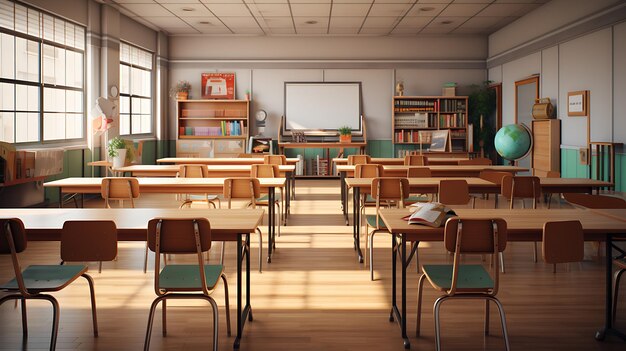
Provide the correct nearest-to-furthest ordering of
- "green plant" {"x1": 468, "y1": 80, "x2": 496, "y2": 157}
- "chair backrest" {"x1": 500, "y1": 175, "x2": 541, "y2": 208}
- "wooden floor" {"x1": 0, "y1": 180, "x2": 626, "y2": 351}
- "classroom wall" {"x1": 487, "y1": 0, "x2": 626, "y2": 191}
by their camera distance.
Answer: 1. "wooden floor" {"x1": 0, "y1": 180, "x2": 626, "y2": 351}
2. "chair backrest" {"x1": 500, "y1": 175, "x2": 541, "y2": 208}
3. "classroom wall" {"x1": 487, "y1": 0, "x2": 626, "y2": 191}
4. "green plant" {"x1": 468, "y1": 80, "x2": 496, "y2": 157}

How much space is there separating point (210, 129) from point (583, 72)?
7731mm

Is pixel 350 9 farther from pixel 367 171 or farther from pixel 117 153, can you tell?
pixel 117 153

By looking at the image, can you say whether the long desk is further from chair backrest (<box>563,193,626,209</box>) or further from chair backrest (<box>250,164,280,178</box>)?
chair backrest (<box>250,164,280,178</box>)

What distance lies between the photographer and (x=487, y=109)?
1256 cm

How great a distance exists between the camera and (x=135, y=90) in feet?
38.6

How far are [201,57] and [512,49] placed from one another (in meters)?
6.62

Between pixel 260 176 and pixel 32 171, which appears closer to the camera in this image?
pixel 260 176

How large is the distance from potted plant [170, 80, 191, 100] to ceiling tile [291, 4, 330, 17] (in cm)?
339

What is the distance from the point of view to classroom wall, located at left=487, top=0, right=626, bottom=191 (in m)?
7.61

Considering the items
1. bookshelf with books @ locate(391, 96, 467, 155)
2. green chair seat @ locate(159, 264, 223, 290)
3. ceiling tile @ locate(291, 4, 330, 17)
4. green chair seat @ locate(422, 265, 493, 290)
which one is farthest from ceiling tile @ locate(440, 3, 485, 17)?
green chair seat @ locate(159, 264, 223, 290)


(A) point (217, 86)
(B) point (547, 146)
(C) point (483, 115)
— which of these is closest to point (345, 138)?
(C) point (483, 115)

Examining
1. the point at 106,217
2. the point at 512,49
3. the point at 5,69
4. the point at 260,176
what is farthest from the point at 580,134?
the point at 5,69

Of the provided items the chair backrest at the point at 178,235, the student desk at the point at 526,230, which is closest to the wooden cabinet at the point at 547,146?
the student desk at the point at 526,230

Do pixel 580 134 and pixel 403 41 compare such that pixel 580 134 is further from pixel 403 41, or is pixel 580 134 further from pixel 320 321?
pixel 320 321
